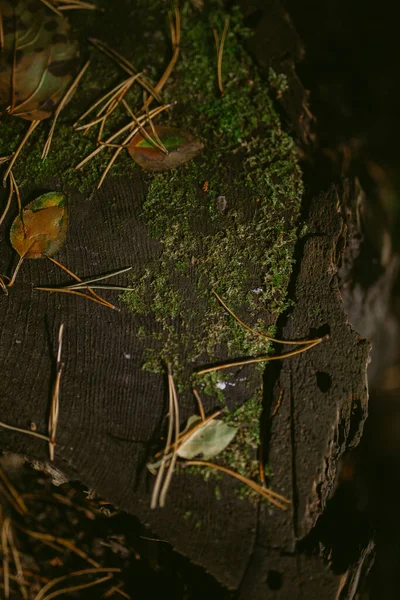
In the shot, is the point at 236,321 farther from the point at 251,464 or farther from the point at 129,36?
the point at 129,36

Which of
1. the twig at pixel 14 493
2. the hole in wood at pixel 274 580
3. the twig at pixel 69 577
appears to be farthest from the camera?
the twig at pixel 14 493

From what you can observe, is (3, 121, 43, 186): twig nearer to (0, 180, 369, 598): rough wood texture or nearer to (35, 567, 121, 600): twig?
(0, 180, 369, 598): rough wood texture

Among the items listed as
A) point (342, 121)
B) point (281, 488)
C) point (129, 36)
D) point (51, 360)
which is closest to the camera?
point (281, 488)

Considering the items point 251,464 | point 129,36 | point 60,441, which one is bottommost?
point 60,441

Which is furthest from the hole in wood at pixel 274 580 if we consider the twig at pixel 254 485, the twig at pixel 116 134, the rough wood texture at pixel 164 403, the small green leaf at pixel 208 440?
the twig at pixel 116 134

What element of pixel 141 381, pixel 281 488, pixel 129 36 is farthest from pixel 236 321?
pixel 129 36

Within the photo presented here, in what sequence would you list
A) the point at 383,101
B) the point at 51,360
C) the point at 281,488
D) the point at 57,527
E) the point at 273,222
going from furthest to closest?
the point at 383,101, the point at 57,527, the point at 273,222, the point at 51,360, the point at 281,488

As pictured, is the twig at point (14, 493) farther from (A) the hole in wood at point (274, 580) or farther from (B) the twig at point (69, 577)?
(A) the hole in wood at point (274, 580)
